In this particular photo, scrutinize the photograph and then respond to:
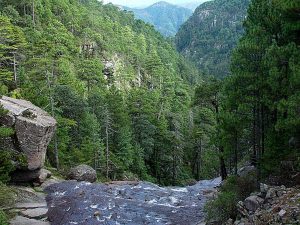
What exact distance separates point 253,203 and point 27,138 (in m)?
18.8

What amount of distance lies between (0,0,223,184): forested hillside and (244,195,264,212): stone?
24039 millimetres

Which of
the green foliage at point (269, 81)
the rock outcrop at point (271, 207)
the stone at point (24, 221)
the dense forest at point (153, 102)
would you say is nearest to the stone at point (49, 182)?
the dense forest at point (153, 102)

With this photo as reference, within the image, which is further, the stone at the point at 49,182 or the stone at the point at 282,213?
the stone at the point at 49,182

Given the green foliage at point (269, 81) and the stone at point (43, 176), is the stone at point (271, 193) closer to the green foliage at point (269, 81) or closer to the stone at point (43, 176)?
the green foliage at point (269, 81)

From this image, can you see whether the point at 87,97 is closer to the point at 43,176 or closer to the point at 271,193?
the point at 43,176

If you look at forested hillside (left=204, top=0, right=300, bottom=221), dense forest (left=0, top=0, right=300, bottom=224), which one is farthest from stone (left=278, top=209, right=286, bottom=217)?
dense forest (left=0, top=0, right=300, bottom=224)

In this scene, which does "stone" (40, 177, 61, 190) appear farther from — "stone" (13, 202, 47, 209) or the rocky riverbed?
"stone" (13, 202, 47, 209)

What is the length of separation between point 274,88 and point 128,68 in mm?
74046

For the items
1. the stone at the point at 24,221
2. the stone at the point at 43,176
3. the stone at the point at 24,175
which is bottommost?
the stone at the point at 43,176

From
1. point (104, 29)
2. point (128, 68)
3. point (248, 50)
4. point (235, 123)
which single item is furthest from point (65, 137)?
A: point (104, 29)

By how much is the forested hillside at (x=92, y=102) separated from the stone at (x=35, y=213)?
12212 mm

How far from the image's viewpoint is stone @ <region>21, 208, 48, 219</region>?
960 inches

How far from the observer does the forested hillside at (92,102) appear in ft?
135

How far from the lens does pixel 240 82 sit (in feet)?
72.2
